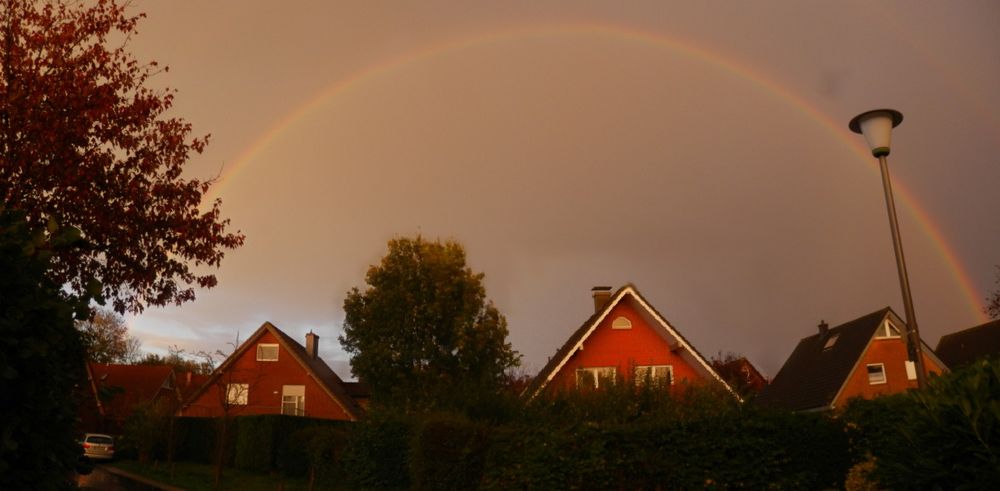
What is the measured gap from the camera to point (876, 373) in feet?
132

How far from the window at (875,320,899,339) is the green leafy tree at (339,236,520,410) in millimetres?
19923

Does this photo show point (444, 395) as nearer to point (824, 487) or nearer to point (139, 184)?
point (824, 487)

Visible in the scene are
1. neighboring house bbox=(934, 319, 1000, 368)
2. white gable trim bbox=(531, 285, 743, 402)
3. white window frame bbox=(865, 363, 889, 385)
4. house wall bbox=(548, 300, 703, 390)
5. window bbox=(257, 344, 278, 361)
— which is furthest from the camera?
window bbox=(257, 344, 278, 361)

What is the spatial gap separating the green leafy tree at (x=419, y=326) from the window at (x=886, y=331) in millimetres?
19923

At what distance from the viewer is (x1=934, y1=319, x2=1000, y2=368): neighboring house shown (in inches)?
1759

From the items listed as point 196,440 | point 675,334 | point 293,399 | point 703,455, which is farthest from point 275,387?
point 703,455

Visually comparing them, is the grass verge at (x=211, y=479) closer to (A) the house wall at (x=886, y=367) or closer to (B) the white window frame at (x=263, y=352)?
(B) the white window frame at (x=263, y=352)

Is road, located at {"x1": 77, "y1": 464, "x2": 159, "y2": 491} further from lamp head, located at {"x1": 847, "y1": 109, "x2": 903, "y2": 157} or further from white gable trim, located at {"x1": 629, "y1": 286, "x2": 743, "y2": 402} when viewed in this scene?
lamp head, located at {"x1": 847, "y1": 109, "x2": 903, "y2": 157}

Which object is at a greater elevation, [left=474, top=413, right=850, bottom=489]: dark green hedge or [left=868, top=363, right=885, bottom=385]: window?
[left=868, top=363, right=885, bottom=385]: window

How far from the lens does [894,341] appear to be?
40.4m

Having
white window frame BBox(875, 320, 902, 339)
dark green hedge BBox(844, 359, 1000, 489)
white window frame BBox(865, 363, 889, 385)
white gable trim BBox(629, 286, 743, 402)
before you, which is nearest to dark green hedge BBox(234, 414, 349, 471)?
white gable trim BBox(629, 286, 743, 402)

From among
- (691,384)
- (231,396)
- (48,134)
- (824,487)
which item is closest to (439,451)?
(691,384)

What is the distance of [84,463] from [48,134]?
6.30 metres

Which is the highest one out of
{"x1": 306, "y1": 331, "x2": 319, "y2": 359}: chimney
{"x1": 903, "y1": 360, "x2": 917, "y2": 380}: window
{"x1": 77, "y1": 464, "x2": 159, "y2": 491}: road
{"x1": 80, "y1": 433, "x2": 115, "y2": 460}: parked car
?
{"x1": 306, "y1": 331, "x2": 319, "y2": 359}: chimney
